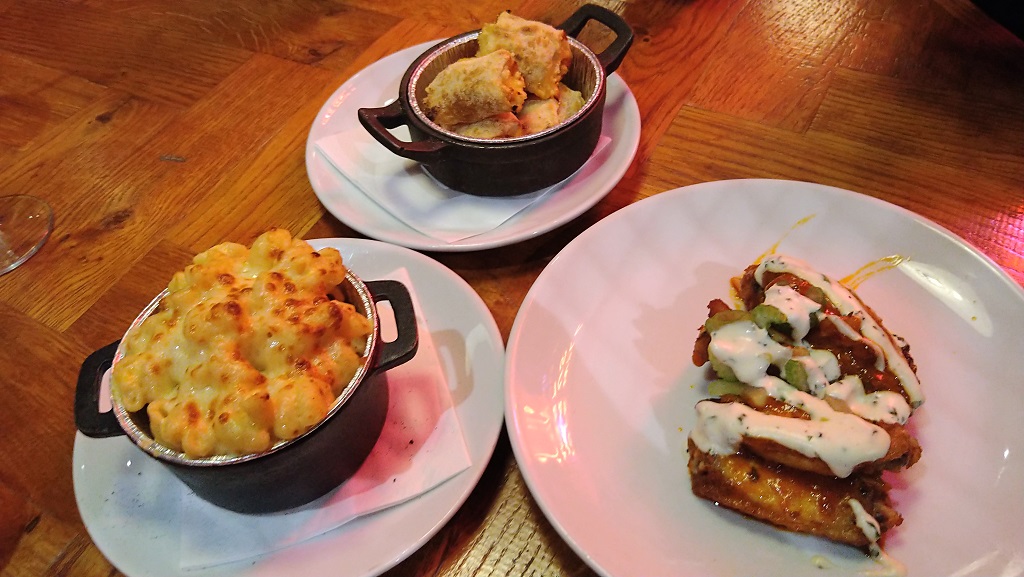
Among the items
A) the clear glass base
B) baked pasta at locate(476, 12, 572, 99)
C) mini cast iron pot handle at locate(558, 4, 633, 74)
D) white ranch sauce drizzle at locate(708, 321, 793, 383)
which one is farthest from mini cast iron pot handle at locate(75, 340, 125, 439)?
mini cast iron pot handle at locate(558, 4, 633, 74)

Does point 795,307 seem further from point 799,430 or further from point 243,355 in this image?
point 243,355

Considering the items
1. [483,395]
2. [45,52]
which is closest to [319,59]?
[45,52]

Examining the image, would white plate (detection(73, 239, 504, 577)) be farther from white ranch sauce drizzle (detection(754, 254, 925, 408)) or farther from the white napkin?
white ranch sauce drizzle (detection(754, 254, 925, 408))

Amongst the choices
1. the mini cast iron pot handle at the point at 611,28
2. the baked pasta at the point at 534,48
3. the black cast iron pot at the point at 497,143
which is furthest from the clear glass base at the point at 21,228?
the mini cast iron pot handle at the point at 611,28

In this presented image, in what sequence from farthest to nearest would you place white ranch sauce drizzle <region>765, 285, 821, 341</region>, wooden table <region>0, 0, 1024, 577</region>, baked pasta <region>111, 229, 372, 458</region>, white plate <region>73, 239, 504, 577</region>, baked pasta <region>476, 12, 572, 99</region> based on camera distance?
baked pasta <region>476, 12, 572, 99</region>, wooden table <region>0, 0, 1024, 577</region>, white ranch sauce drizzle <region>765, 285, 821, 341</region>, white plate <region>73, 239, 504, 577</region>, baked pasta <region>111, 229, 372, 458</region>

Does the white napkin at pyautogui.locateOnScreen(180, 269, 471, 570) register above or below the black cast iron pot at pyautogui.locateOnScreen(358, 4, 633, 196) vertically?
below

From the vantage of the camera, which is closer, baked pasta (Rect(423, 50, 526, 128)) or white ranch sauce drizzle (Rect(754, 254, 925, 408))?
white ranch sauce drizzle (Rect(754, 254, 925, 408))

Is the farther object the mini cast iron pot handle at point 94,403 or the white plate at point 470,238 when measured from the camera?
the white plate at point 470,238

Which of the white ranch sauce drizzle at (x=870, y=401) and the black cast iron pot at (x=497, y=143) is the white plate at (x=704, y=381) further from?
the black cast iron pot at (x=497, y=143)
